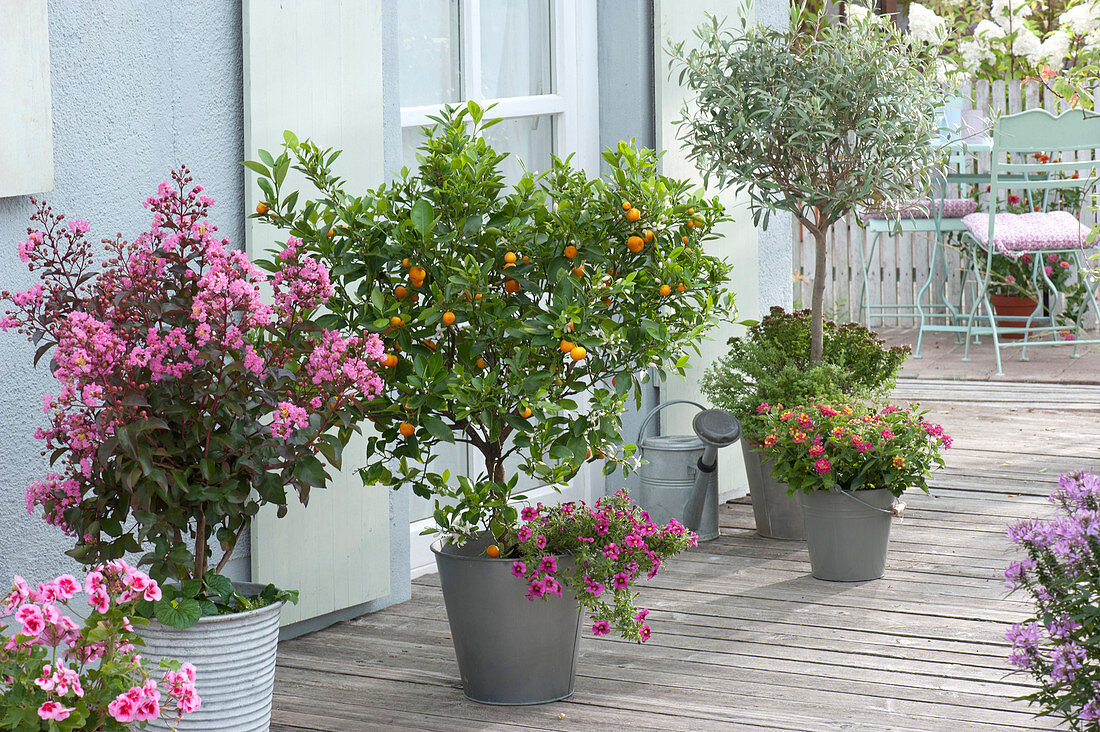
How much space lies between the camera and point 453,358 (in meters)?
3.03

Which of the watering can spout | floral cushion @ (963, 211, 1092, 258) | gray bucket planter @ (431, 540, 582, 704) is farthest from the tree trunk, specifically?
floral cushion @ (963, 211, 1092, 258)

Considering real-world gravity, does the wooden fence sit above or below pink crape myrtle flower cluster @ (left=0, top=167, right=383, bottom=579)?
above

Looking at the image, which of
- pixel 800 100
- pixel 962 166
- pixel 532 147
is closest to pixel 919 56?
pixel 800 100

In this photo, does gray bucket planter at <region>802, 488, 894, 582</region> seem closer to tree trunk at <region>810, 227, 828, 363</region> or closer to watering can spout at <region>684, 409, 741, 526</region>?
watering can spout at <region>684, 409, 741, 526</region>

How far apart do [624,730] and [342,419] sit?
965 mm

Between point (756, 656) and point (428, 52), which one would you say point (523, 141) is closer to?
point (428, 52)

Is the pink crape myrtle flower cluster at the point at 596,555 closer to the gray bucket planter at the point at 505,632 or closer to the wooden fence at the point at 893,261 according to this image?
the gray bucket planter at the point at 505,632

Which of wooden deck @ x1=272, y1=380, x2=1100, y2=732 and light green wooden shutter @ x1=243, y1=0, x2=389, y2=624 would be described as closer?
wooden deck @ x1=272, y1=380, x2=1100, y2=732

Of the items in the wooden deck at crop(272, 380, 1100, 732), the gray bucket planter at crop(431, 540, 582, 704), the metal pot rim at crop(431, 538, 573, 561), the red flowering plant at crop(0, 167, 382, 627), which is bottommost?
the wooden deck at crop(272, 380, 1100, 732)

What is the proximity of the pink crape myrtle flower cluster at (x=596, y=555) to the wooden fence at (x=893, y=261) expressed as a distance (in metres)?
6.23

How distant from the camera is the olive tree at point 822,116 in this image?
13.2 ft

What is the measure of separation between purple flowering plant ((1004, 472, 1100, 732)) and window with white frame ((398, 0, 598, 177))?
2093mm

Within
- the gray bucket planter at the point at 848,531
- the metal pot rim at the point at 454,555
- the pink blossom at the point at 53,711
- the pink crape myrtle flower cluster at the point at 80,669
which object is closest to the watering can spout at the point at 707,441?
the gray bucket planter at the point at 848,531

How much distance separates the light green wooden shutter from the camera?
327 centimetres
